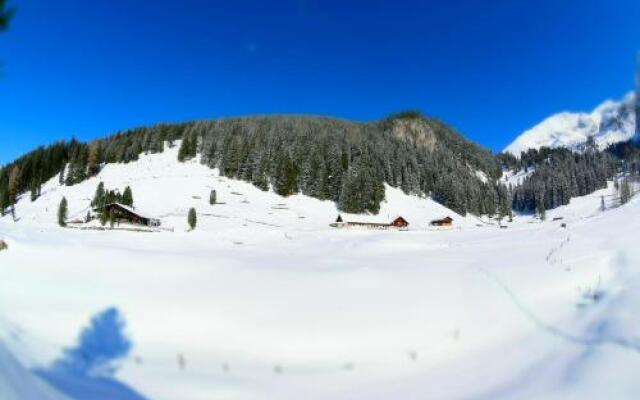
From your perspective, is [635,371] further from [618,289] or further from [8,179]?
[8,179]

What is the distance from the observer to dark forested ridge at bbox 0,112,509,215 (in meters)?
120

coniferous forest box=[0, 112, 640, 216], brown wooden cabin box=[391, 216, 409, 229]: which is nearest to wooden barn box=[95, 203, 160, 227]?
coniferous forest box=[0, 112, 640, 216]

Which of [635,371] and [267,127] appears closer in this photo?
[635,371]

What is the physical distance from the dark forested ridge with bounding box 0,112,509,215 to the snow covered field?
315 feet

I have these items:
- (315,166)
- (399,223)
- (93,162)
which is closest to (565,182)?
(399,223)

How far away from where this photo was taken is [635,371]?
752cm

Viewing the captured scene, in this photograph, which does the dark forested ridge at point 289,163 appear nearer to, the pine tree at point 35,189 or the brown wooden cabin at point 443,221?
the pine tree at point 35,189

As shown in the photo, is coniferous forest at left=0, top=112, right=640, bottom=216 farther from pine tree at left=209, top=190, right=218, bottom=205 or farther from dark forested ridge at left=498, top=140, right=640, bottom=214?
pine tree at left=209, top=190, right=218, bottom=205

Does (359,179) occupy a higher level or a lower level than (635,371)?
higher

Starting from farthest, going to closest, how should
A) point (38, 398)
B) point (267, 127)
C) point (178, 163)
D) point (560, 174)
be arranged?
point (267, 127)
point (560, 174)
point (178, 163)
point (38, 398)

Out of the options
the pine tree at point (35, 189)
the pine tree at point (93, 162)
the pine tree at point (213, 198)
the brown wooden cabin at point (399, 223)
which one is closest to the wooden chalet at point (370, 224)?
the brown wooden cabin at point (399, 223)

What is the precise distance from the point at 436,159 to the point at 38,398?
198468mm

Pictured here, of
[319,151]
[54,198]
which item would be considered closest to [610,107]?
[54,198]

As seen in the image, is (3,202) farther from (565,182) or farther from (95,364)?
(565,182)
